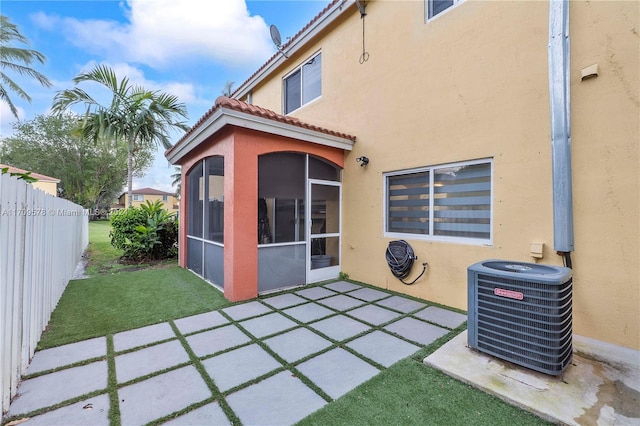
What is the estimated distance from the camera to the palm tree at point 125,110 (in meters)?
11.3

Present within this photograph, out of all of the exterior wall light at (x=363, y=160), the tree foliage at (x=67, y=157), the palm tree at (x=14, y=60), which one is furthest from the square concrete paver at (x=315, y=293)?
the tree foliage at (x=67, y=157)

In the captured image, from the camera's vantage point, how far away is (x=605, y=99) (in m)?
3.44

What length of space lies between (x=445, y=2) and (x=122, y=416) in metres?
7.72

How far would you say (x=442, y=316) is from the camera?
14.8 feet

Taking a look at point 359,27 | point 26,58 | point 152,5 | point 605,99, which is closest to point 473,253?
point 605,99

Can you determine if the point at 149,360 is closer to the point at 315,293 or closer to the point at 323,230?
the point at 315,293

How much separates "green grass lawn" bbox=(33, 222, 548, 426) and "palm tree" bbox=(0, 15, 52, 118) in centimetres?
2034

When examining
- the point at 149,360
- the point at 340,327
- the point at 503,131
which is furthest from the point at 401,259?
the point at 149,360

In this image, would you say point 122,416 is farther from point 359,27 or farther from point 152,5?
point 152,5

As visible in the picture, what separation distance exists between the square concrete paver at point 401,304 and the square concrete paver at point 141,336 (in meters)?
3.56

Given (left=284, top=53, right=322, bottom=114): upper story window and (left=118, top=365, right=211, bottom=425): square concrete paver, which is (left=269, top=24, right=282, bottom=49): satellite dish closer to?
(left=284, top=53, right=322, bottom=114): upper story window

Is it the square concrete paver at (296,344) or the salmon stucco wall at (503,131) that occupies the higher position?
the salmon stucco wall at (503,131)

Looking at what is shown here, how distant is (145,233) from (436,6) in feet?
32.9

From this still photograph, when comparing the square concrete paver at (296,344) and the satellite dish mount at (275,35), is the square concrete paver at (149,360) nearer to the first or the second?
the square concrete paver at (296,344)
